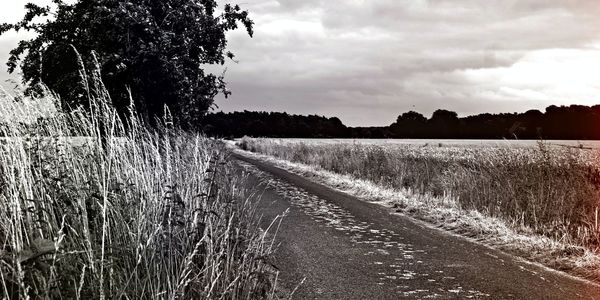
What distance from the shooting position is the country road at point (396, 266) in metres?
5.57

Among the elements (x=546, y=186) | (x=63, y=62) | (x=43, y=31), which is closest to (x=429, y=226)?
(x=546, y=186)

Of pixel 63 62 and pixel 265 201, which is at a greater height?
pixel 63 62

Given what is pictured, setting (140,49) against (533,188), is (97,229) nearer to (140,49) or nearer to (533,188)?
(533,188)

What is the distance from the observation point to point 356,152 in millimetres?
24219

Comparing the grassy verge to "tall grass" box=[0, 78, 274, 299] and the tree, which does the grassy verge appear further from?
the tree

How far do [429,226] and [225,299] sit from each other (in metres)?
6.62

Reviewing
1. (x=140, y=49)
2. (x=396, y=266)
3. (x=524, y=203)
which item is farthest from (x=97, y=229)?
(x=140, y=49)

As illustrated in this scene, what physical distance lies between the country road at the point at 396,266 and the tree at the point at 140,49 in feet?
29.0

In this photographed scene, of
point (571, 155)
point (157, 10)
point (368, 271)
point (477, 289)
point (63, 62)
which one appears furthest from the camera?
point (63, 62)

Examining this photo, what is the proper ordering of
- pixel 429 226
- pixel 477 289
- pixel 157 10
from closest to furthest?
pixel 477 289
pixel 429 226
pixel 157 10

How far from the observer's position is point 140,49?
16.1 meters

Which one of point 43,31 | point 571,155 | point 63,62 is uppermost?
point 43,31

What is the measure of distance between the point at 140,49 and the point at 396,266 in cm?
1305

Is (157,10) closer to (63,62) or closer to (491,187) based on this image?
(63,62)
